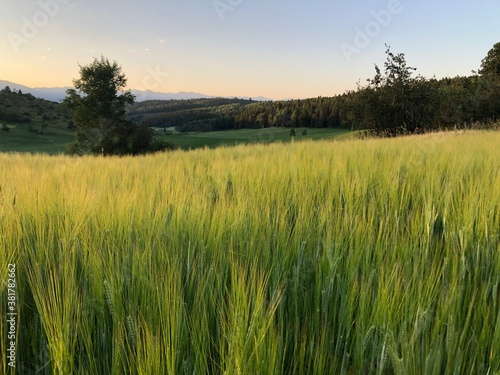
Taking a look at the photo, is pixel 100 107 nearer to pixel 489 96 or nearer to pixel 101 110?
pixel 101 110

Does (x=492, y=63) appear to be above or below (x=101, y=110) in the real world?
above

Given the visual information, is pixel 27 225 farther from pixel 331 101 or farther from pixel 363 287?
pixel 331 101

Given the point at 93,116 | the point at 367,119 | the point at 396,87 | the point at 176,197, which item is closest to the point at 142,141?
the point at 93,116

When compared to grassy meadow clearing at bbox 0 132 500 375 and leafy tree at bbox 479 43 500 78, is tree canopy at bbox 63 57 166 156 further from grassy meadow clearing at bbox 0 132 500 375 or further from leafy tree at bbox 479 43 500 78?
leafy tree at bbox 479 43 500 78

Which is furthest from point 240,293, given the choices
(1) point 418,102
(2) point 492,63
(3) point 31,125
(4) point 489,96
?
(2) point 492,63

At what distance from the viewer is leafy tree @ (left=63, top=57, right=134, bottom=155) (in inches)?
1275

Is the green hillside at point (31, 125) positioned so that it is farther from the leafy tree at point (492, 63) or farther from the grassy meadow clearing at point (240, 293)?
the leafy tree at point (492, 63)

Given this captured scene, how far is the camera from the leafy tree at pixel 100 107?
32375 mm

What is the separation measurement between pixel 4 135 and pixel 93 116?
11641 mm

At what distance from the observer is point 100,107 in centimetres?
3303

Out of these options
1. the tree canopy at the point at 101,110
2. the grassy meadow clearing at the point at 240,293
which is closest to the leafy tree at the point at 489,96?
the tree canopy at the point at 101,110

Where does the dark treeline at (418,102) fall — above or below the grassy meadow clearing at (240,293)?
above

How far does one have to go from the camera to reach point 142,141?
36.4m

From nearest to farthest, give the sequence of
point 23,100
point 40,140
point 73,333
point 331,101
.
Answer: point 73,333
point 40,140
point 23,100
point 331,101
